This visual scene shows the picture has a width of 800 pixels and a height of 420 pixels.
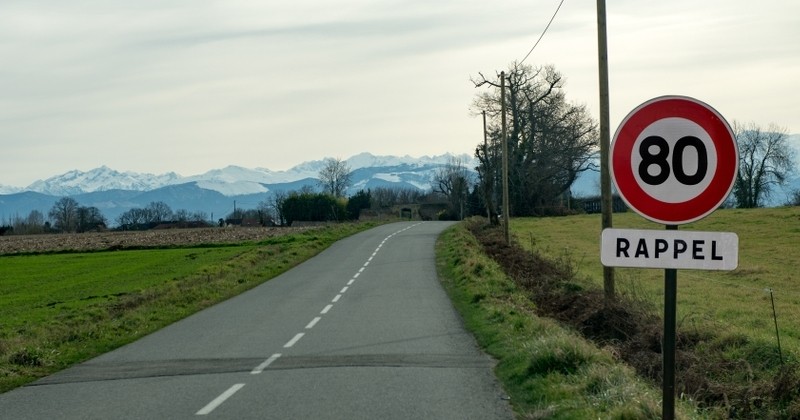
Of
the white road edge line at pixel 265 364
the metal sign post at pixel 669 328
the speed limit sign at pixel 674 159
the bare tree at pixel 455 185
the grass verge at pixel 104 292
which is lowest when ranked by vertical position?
the grass verge at pixel 104 292

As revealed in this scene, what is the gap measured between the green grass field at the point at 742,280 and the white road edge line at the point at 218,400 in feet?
24.8

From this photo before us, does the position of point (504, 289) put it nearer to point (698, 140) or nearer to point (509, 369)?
point (509, 369)

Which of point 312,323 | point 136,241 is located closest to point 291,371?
point 312,323

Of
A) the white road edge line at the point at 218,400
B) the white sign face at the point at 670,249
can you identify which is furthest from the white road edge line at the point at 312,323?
the white sign face at the point at 670,249

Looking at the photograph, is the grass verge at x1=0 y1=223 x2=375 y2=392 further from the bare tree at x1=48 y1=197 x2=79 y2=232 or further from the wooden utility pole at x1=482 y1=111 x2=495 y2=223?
the bare tree at x1=48 y1=197 x2=79 y2=232

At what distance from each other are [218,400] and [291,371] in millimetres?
2046

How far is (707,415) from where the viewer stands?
8.29 metres

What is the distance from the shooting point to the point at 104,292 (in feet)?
104

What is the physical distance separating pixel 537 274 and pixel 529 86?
5784cm

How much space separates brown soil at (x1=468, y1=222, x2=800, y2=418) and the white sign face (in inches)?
159

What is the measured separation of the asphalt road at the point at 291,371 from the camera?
29.2 ft

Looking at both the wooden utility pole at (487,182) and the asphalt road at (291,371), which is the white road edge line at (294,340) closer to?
the asphalt road at (291,371)

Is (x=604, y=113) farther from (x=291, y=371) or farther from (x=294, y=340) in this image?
(x=291, y=371)

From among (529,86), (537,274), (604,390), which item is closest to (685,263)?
(604,390)
